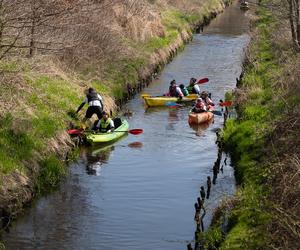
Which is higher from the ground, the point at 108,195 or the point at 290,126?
the point at 290,126

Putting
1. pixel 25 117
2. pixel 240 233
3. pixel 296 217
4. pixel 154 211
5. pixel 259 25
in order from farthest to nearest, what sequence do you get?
pixel 259 25 < pixel 25 117 < pixel 154 211 < pixel 240 233 < pixel 296 217

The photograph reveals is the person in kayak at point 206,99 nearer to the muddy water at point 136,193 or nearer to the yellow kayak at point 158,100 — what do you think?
the muddy water at point 136,193

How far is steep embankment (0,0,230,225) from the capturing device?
1691 centimetres

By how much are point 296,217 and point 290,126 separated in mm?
5436

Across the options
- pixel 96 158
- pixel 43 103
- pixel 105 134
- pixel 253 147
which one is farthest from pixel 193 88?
pixel 253 147

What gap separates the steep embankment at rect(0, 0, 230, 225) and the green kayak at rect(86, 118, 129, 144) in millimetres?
1012

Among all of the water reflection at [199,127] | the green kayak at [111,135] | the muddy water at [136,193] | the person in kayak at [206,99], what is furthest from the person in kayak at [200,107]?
the green kayak at [111,135]

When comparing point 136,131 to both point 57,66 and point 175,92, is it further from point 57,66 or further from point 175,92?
point 175,92

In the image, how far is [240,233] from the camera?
40.2 ft

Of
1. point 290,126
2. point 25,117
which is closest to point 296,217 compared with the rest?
point 290,126

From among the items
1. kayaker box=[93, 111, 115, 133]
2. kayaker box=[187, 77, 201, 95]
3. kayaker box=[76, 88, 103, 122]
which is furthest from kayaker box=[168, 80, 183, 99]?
kayaker box=[93, 111, 115, 133]

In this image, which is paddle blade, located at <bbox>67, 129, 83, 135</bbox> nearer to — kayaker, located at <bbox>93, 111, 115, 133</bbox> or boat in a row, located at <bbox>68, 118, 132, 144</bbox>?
boat in a row, located at <bbox>68, 118, 132, 144</bbox>

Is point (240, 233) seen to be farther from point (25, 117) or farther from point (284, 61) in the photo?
point (284, 61)

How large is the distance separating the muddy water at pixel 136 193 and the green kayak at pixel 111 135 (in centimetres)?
27
